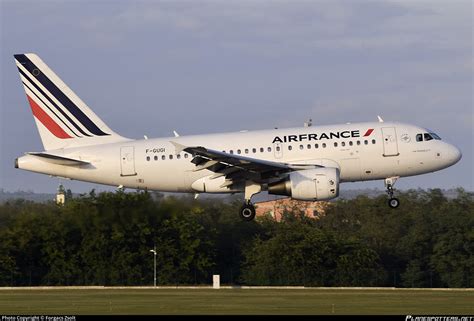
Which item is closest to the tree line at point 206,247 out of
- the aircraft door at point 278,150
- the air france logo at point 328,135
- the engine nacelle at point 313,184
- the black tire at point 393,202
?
the aircraft door at point 278,150

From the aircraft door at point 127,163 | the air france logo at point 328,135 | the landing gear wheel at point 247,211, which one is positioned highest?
the air france logo at point 328,135

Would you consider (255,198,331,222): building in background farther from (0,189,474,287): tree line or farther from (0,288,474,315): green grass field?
(0,288,474,315): green grass field

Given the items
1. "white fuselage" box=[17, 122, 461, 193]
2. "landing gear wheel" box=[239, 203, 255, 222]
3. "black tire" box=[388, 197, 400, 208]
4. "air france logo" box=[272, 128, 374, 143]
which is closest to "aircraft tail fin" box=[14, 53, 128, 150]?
"white fuselage" box=[17, 122, 461, 193]

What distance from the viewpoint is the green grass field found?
185 ft

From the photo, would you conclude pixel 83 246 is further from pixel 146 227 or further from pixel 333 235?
pixel 333 235

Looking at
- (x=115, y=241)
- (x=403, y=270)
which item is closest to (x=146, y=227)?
(x=115, y=241)

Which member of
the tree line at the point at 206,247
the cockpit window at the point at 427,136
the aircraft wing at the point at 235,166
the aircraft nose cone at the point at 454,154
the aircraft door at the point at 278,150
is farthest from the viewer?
the tree line at the point at 206,247

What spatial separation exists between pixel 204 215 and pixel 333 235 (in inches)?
462

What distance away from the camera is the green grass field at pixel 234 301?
56.5 meters

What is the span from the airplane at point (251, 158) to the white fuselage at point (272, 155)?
0.16 ft

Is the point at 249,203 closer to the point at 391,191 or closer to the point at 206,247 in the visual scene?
the point at 391,191

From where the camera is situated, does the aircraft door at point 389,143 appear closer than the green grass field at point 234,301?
No

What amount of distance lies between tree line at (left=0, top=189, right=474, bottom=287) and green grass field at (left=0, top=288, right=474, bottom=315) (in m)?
3.92

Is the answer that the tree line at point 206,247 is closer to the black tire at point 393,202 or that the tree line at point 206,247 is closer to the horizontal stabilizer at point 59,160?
the horizontal stabilizer at point 59,160
